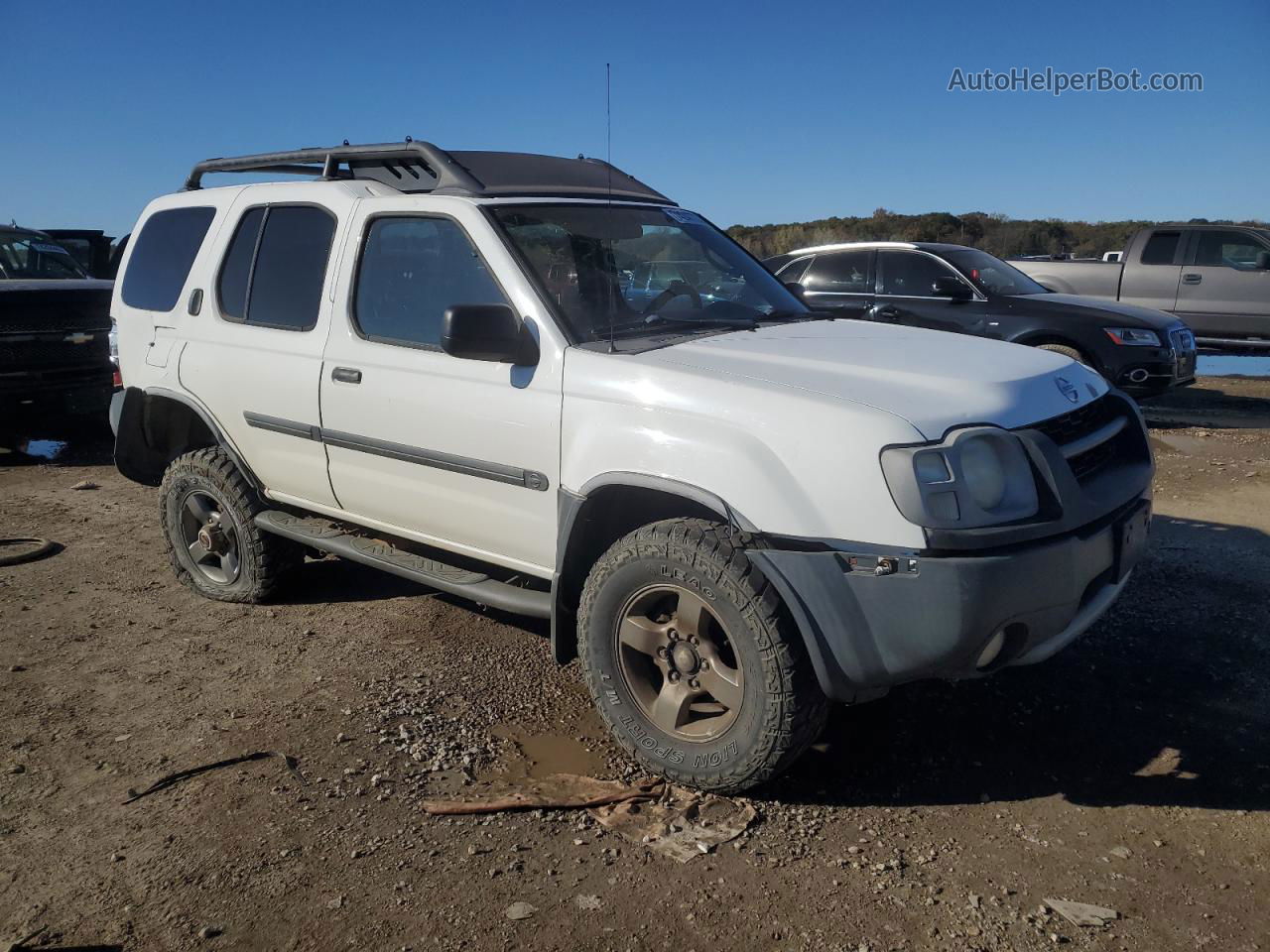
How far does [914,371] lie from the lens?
320cm

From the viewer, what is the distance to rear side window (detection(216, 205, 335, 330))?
14.3ft

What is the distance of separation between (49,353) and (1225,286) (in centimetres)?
1288

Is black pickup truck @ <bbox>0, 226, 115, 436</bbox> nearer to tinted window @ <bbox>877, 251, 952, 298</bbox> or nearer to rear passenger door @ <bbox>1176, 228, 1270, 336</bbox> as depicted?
tinted window @ <bbox>877, 251, 952, 298</bbox>

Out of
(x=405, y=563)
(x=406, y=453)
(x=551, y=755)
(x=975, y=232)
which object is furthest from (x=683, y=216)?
(x=975, y=232)

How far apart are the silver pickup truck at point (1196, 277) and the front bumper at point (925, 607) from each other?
11074mm

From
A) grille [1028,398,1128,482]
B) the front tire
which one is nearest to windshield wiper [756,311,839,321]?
grille [1028,398,1128,482]

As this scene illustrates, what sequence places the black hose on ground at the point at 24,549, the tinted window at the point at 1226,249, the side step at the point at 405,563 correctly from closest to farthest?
the side step at the point at 405,563 → the black hose on ground at the point at 24,549 → the tinted window at the point at 1226,249

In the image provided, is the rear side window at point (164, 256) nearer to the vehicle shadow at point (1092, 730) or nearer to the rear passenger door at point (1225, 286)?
the vehicle shadow at point (1092, 730)

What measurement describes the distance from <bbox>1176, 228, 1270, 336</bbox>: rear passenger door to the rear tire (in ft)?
38.7

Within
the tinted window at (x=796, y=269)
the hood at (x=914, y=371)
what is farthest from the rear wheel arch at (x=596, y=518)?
the tinted window at (x=796, y=269)

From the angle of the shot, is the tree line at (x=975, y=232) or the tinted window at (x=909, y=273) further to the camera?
the tree line at (x=975, y=232)

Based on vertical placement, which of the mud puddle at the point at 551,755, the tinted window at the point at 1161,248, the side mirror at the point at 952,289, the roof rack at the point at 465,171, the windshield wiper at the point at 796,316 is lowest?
the mud puddle at the point at 551,755

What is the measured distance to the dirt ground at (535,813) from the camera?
2.68m

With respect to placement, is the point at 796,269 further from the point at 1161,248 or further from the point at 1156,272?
the point at 1161,248
